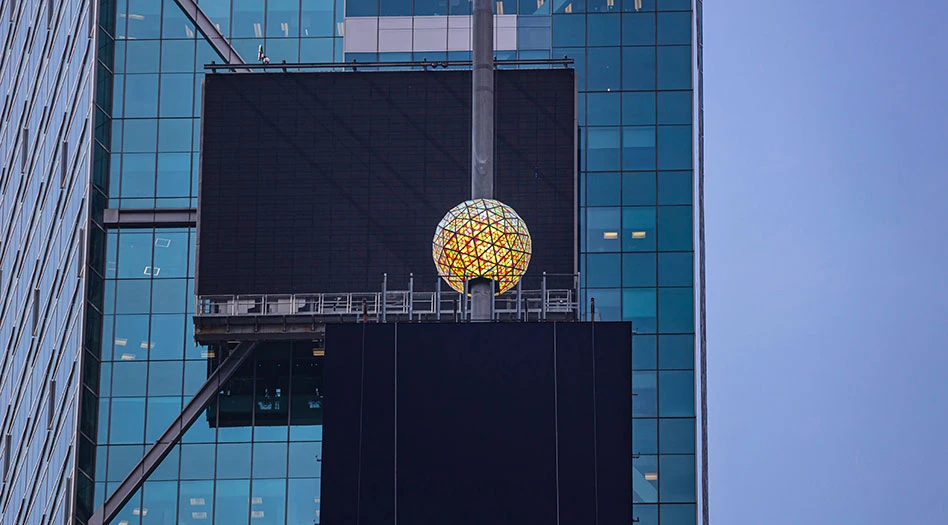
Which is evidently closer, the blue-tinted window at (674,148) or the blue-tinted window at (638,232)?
the blue-tinted window at (638,232)

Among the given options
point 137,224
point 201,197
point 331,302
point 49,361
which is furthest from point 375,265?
point 49,361

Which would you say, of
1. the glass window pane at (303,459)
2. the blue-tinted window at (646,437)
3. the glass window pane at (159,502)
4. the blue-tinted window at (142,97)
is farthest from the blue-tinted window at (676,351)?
the blue-tinted window at (142,97)

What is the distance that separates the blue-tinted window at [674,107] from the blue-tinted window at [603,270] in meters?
6.39

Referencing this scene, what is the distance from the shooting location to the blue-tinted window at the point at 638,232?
7162 centimetres

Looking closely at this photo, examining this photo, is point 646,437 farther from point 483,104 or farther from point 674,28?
point 483,104

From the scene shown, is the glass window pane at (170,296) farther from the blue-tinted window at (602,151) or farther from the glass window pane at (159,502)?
the blue-tinted window at (602,151)

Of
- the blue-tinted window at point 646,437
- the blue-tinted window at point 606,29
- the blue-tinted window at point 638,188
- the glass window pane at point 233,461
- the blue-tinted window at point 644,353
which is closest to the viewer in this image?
the glass window pane at point 233,461

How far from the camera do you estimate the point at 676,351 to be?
7038 centimetres

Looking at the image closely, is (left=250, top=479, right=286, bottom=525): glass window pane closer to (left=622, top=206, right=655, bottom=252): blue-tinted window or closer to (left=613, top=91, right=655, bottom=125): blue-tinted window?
(left=622, top=206, right=655, bottom=252): blue-tinted window

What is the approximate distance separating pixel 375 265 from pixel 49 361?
54.3 feet

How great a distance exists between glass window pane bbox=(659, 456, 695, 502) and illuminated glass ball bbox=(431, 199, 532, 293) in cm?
3406

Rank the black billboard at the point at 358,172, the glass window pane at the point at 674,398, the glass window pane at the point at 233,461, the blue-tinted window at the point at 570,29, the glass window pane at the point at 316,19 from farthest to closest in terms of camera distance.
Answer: the glass window pane at the point at 316,19 < the blue-tinted window at the point at 570,29 < the glass window pane at the point at 674,398 < the glass window pane at the point at 233,461 < the black billboard at the point at 358,172

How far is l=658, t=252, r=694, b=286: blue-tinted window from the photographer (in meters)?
71.1

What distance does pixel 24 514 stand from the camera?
2825 inches
